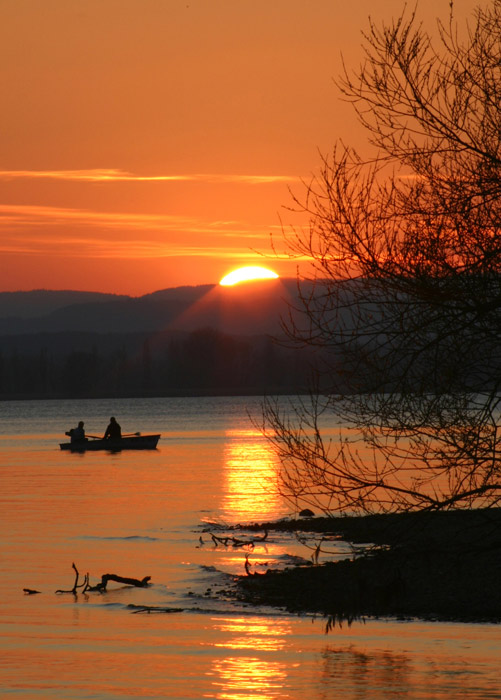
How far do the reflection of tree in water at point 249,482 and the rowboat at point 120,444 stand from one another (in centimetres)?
474

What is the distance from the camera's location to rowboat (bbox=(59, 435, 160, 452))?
228ft

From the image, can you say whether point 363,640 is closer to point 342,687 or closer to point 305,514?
point 342,687

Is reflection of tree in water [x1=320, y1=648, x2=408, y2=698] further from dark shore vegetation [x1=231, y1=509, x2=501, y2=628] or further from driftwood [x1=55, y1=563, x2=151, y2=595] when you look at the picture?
driftwood [x1=55, y1=563, x2=151, y2=595]

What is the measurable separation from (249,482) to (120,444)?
17259 millimetres

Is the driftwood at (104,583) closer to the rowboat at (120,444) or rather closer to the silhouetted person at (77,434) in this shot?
the rowboat at (120,444)

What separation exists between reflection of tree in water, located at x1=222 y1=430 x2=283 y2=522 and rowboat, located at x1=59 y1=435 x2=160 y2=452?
474 centimetres

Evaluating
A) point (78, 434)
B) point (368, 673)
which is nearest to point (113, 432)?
point (78, 434)

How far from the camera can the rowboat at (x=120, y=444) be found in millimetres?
69500

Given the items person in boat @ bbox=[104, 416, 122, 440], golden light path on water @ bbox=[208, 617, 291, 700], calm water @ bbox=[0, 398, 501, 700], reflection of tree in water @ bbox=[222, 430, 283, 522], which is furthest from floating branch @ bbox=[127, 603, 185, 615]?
person in boat @ bbox=[104, 416, 122, 440]

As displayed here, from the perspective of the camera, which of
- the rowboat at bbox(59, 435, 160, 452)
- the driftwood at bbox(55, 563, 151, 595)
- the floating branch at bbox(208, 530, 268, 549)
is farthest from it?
the rowboat at bbox(59, 435, 160, 452)

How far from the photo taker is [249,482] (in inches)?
2127

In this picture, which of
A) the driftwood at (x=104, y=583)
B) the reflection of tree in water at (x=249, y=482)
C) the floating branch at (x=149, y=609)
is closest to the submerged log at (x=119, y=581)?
the driftwood at (x=104, y=583)

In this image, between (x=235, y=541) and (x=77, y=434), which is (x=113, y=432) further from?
(x=235, y=541)

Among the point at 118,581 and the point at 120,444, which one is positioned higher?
the point at 120,444
